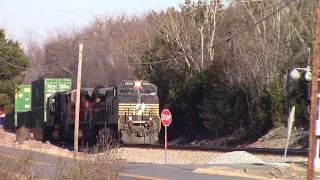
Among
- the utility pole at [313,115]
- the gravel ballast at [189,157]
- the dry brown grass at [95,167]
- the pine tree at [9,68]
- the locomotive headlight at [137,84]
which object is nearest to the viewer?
the dry brown grass at [95,167]

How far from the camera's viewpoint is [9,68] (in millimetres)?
58500

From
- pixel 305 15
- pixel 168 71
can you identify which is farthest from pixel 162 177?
pixel 168 71

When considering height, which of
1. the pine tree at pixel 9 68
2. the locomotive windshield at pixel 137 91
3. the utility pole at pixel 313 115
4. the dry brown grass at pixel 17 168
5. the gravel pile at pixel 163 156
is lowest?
the gravel pile at pixel 163 156

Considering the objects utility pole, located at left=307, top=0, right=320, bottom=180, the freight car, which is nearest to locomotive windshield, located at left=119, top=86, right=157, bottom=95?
the freight car

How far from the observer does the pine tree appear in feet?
188

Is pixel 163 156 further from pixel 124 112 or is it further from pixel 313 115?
pixel 313 115

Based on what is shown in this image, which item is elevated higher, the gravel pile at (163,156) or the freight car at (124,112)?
the freight car at (124,112)

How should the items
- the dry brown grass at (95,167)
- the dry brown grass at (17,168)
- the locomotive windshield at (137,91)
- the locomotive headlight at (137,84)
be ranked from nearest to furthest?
the dry brown grass at (95,167)
the dry brown grass at (17,168)
the locomotive windshield at (137,91)
the locomotive headlight at (137,84)

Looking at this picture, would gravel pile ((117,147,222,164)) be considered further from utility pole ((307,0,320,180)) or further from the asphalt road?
utility pole ((307,0,320,180))

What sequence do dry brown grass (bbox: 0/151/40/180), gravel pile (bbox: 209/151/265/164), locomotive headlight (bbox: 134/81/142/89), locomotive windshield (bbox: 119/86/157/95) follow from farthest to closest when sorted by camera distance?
locomotive headlight (bbox: 134/81/142/89)
locomotive windshield (bbox: 119/86/157/95)
gravel pile (bbox: 209/151/265/164)
dry brown grass (bbox: 0/151/40/180)

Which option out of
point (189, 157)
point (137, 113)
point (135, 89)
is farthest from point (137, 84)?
point (189, 157)

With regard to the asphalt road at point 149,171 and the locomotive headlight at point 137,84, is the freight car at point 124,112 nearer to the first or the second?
the locomotive headlight at point 137,84

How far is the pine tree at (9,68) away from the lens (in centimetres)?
5738

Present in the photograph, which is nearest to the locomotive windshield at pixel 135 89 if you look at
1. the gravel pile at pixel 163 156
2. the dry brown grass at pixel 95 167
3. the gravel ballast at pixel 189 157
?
the gravel ballast at pixel 189 157
